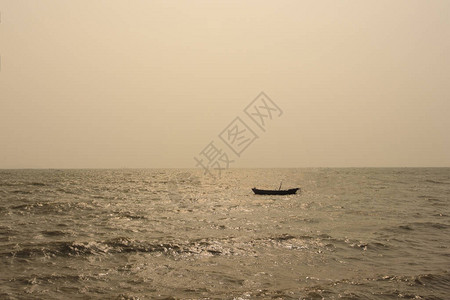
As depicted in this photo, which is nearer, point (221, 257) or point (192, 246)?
point (221, 257)

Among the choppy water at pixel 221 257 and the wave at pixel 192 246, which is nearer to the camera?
the choppy water at pixel 221 257

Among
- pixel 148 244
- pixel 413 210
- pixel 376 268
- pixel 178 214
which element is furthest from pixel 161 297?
pixel 413 210

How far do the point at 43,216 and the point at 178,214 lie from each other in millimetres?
12415

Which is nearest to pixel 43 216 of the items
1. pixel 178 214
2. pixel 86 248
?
pixel 178 214

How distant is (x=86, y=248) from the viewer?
1923 centimetres

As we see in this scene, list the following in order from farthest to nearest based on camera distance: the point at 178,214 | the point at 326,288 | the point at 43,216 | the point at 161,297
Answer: the point at 178,214
the point at 43,216
the point at 326,288
the point at 161,297

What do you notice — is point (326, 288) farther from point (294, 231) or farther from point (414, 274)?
point (294, 231)

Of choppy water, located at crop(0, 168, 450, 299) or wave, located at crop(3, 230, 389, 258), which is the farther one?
wave, located at crop(3, 230, 389, 258)

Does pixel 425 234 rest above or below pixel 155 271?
above

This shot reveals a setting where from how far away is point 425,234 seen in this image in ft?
80.8

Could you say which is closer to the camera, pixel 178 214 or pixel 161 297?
pixel 161 297

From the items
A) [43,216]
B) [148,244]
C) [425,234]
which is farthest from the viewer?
[43,216]

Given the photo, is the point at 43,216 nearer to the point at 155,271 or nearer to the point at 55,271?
the point at 55,271

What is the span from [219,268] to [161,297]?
164 inches
